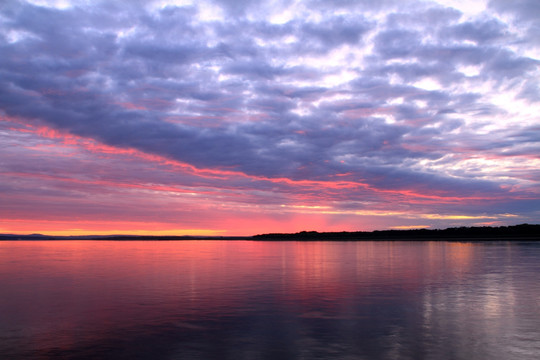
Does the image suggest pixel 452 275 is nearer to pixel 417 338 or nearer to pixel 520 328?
pixel 520 328

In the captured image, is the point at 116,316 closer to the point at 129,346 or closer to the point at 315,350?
the point at 129,346

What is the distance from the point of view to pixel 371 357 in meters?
11.3

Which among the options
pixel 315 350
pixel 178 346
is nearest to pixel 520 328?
pixel 315 350

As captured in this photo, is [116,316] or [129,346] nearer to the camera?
[129,346]

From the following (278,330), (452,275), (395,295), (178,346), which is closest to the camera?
(178,346)

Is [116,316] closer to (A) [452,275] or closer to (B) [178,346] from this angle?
(B) [178,346]

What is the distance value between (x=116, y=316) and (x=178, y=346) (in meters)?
5.44

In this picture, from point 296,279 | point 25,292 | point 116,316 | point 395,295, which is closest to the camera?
point 116,316

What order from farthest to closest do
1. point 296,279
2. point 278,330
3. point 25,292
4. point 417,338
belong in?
point 296,279 → point 25,292 → point 278,330 → point 417,338

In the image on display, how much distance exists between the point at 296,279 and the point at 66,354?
18500mm

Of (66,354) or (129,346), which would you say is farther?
(129,346)

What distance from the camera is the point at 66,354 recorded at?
1163 cm

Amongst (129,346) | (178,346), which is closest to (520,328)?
(178,346)

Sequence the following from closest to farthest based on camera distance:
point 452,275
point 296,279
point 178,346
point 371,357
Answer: point 371,357
point 178,346
point 296,279
point 452,275
